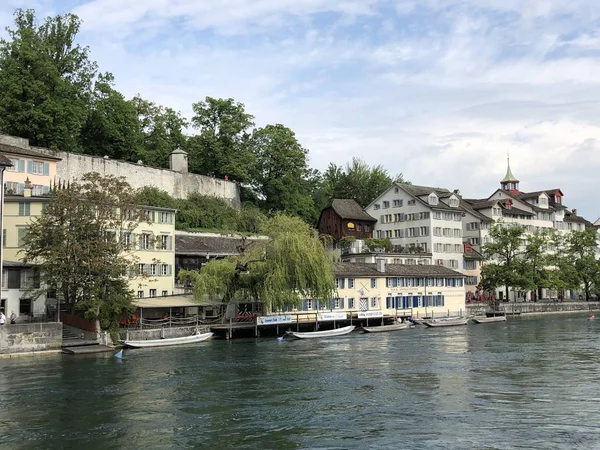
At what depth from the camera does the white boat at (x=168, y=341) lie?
50344 millimetres

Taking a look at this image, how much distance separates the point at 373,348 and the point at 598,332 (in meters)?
23.1

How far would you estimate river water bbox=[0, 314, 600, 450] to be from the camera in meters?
23.7

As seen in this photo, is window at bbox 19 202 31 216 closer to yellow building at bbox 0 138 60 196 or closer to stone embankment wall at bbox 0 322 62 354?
yellow building at bbox 0 138 60 196

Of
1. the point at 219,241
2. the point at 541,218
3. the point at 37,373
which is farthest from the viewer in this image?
the point at 541,218

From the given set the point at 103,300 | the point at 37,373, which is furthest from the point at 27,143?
the point at 37,373

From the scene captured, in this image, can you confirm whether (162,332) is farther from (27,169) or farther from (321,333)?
(27,169)

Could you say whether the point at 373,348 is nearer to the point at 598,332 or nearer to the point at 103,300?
the point at 103,300

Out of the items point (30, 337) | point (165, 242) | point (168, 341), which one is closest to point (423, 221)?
point (165, 242)

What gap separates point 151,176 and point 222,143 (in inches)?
634

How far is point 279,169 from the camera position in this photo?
3762 inches

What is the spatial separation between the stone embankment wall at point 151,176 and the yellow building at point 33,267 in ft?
40.0

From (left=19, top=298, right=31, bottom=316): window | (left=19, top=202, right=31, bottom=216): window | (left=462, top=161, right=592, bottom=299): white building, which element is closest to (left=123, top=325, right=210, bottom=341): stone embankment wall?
(left=19, top=298, right=31, bottom=316): window

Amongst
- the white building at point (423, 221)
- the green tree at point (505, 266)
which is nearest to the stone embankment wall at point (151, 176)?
the white building at point (423, 221)

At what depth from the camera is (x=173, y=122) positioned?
307ft
